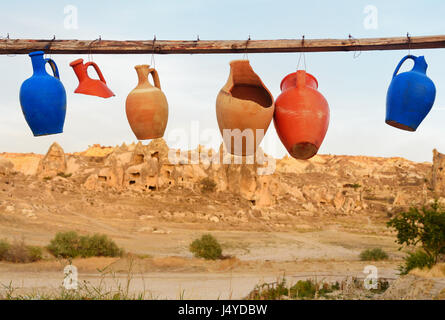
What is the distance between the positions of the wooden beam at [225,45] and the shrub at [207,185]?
2977 centimetres

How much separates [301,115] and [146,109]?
2.62ft

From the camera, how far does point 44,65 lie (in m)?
2.39

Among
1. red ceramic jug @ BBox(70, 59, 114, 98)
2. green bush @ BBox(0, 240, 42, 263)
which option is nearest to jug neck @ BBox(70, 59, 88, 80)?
red ceramic jug @ BBox(70, 59, 114, 98)

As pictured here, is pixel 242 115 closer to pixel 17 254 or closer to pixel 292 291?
pixel 292 291

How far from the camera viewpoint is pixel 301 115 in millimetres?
2148

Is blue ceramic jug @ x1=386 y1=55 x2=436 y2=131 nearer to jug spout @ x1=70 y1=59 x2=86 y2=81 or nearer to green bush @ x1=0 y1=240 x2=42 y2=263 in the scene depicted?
jug spout @ x1=70 y1=59 x2=86 y2=81

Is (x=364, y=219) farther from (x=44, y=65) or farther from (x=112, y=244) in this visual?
(x=44, y=65)

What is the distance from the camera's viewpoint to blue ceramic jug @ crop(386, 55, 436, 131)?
2223 millimetres

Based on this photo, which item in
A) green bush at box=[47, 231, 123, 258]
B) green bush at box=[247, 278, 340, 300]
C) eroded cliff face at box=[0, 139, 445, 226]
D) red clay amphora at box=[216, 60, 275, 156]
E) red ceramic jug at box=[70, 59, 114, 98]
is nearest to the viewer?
red clay amphora at box=[216, 60, 275, 156]

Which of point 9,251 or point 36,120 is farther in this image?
point 9,251

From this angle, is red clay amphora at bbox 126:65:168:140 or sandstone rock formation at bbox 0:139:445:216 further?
sandstone rock formation at bbox 0:139:445:216

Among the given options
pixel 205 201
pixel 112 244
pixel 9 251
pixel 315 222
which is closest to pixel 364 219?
pixel 315 222

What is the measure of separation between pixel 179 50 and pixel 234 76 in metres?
0.37

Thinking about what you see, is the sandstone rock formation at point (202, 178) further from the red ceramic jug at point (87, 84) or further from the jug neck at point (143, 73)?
the jug neck at point (143, 73)
